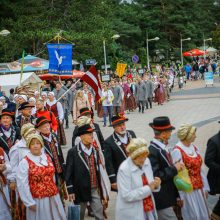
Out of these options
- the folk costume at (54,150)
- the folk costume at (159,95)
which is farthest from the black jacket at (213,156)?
the folk costume at (159,95)

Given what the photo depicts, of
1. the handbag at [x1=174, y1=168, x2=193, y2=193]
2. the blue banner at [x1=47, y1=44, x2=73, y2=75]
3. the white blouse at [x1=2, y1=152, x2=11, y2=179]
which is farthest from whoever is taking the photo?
the blue banner at [x1=47, y1=44, x2=73, y2=75]

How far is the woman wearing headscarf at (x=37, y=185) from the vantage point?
7812 mm

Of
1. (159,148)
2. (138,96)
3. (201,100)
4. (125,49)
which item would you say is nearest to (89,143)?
(159,148)

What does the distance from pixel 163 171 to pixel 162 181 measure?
12 centimetres

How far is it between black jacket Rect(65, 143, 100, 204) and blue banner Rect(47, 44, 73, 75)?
11920 millimetres

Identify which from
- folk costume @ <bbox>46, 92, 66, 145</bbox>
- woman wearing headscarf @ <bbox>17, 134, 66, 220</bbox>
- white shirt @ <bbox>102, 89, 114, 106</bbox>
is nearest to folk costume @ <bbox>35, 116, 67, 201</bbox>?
woman wearing headscarf @ <bbox>17, 134, 66, 220</bbox>

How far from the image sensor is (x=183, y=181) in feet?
24.5

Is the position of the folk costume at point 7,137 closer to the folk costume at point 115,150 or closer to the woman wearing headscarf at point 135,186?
the folk costume at point 115,150

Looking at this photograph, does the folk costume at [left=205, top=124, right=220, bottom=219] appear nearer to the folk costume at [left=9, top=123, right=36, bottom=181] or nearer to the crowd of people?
the crowd of people

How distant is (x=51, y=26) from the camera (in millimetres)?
45375

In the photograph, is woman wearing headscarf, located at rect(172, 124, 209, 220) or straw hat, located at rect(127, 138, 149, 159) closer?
straw hat, located at rect(127, 138, 149, 159)

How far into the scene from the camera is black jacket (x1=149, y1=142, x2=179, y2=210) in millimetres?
7547

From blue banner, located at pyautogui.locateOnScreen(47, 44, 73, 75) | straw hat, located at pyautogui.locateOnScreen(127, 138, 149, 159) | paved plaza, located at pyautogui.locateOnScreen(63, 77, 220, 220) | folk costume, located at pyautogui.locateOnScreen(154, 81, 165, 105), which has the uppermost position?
blue banner, located at pyautogui.locateOnScreen(47, 44, 73, 75)

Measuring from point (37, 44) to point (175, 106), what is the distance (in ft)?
58.3
